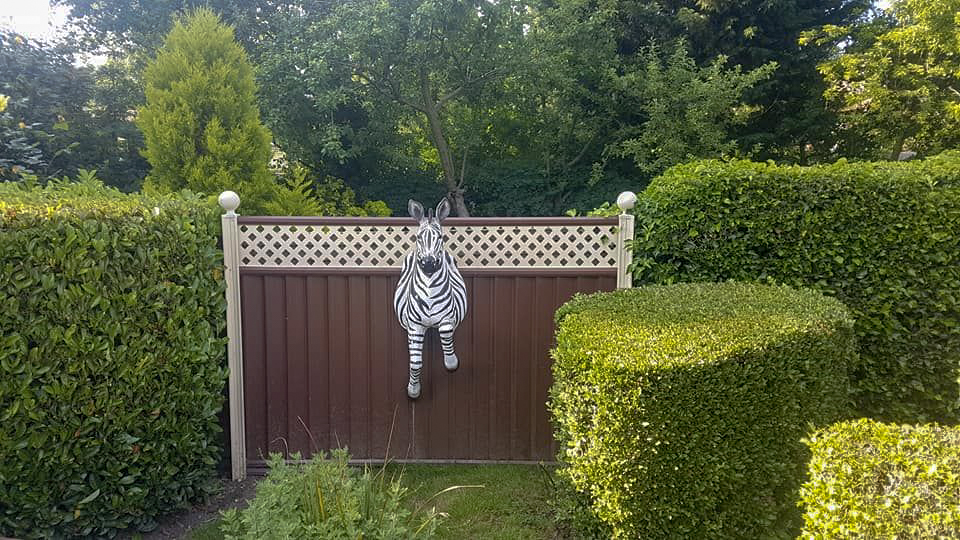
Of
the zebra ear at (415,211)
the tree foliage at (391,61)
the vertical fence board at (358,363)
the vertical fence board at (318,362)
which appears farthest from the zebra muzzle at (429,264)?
the tree foliage at (391,61)

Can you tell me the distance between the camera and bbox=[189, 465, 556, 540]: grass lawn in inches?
121

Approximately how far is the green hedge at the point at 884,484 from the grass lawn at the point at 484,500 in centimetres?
174

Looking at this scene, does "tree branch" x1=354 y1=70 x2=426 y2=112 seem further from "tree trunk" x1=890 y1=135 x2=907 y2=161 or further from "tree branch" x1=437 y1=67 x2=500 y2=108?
"tree trunk" x1=890 y1=135 x2=907 y2=161

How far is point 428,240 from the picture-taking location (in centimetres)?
343

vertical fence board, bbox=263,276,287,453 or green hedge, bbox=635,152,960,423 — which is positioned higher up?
green hedge, bbox=635,152,960,423

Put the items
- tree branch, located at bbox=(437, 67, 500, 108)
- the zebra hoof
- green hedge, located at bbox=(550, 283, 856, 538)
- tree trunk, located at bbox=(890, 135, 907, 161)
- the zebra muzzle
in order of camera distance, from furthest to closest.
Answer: tree trunk, located at bbox=(890, 135, 907, 161) → tree branch, located at bbox=(437, 67, 500, 108) → the zebra hoof → the zebra muzzle → green hedge, located at bbox=(550, 283, 856, 538)

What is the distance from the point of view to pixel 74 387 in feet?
8.34

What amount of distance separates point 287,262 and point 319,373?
2.64 feet

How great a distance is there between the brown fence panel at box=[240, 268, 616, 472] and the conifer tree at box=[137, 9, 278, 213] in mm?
1631

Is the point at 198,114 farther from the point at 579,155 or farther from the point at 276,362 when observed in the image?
the point at 579,155

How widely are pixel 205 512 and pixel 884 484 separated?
344 cm

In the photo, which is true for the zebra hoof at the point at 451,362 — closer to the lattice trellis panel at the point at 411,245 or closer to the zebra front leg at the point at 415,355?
the zebra front leg at the point at 415,355

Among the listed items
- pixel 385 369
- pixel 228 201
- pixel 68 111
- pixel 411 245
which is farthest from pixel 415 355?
pixel 68 111

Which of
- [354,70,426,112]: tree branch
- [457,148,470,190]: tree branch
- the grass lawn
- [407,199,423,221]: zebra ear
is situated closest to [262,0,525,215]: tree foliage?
[354,70,426,112]: tree branch
